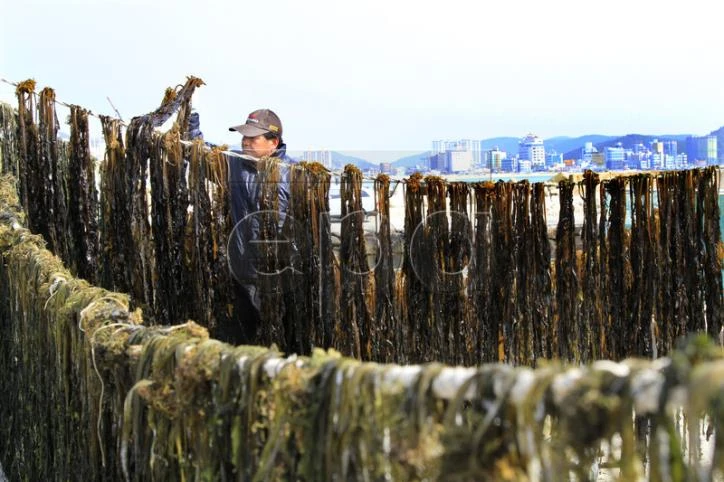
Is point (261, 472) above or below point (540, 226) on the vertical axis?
below

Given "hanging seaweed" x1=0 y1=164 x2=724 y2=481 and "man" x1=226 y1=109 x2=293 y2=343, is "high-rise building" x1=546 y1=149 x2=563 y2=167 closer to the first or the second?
"man" x1=226 y1=109 x2=293 y2=343

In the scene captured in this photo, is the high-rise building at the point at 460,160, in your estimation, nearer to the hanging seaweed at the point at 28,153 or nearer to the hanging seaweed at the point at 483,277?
the hanging seaweed at the point at 483,277

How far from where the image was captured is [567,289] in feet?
19.6

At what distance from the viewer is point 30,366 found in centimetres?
435

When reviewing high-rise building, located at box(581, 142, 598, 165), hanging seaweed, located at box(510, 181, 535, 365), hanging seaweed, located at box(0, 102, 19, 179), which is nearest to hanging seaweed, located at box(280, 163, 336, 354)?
hanging seaweed, located at box(510, 181, 535, 365)

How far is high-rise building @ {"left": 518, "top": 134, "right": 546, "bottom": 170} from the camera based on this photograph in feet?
46.9

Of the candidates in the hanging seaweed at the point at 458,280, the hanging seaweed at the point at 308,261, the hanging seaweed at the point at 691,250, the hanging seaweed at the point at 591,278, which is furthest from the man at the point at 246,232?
the hanging seaweed at the point at 691,250

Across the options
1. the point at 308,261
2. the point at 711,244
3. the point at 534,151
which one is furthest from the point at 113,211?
the point at 534,151

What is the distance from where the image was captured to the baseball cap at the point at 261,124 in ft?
22.2

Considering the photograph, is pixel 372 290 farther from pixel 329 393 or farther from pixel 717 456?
pixel 717 456

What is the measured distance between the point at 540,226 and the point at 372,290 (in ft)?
4.26

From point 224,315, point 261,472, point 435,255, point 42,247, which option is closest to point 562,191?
point 435,255

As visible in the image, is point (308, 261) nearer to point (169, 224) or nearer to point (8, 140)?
point (169, 224)

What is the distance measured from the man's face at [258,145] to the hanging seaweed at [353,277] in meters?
1.20
